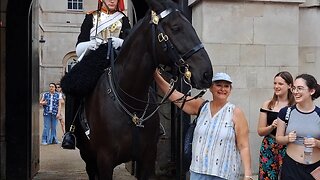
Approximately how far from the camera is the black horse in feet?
13.7

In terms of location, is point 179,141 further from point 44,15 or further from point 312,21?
point 44,15

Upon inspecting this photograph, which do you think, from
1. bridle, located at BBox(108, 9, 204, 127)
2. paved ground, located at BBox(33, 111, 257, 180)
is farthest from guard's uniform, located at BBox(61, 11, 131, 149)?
paved ground, located at BBox(33, 111, 257, 180)

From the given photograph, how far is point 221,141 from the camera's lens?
4023 mm

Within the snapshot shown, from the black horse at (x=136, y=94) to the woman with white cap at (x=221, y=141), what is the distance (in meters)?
0.42

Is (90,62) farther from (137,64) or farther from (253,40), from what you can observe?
(253,40)

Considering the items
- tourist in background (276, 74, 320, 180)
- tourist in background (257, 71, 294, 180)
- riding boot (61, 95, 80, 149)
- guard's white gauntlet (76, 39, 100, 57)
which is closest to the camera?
tourist in background (276, 74, 320, 180)

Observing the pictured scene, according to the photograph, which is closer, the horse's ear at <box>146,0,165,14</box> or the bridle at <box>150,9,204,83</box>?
the bridle at <box>150,9,204,83</box>

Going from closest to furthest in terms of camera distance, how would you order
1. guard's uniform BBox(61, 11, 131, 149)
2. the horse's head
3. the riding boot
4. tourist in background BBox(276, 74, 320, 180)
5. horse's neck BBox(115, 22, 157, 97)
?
the horse's head → tourist in background BBox(276, 74, 320, 180) → horse's neck BBox(115, 22, 157, 97) → guard's uniform BBox(61, 11, 131, 149) → the riding boot

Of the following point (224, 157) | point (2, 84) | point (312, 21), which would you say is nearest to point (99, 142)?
point (224, 157)

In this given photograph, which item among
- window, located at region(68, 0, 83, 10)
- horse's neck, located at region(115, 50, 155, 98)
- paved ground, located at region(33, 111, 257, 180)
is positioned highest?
window, located at region(68, 0, 83, 10)

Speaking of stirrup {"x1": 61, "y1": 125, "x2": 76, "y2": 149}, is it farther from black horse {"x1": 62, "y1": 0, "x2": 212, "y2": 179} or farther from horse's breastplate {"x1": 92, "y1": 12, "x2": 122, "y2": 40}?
horse's breastplate {"x1": 92, "y1": 12, "x2": 122, "y2": 40}

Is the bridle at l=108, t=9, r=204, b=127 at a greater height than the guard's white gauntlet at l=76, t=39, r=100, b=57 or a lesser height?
lesser

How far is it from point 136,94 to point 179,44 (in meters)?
0.75

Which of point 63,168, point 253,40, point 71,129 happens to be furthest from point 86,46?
point 63,168
